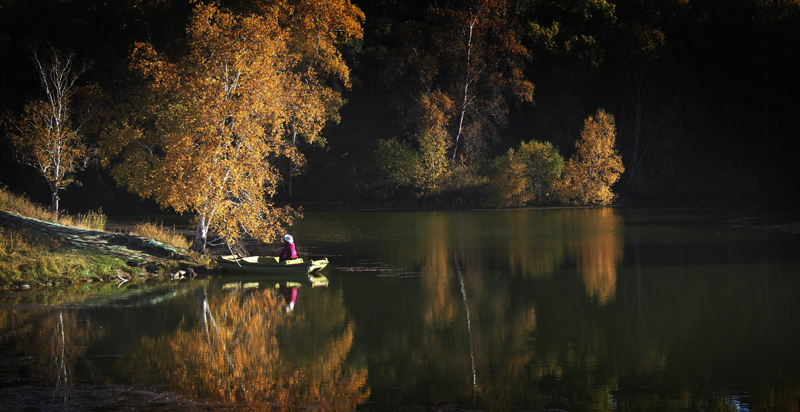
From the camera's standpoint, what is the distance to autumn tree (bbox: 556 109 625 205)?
54.6 m

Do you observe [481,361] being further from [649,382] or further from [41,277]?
[41,277]

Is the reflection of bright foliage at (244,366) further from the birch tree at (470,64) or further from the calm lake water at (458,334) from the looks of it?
the birch tree at (470,64)

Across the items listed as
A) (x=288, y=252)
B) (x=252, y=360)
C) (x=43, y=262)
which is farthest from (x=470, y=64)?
(x=252, y=360)

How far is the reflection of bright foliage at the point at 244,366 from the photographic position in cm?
1195

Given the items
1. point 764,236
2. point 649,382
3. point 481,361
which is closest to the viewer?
point 649,382

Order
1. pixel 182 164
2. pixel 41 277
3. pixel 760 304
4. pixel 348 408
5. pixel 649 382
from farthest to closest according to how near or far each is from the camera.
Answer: pixel 182 164
pixel 41 277
pixel 760 304
pixel 649 382
pixel 348 408

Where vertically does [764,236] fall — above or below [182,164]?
below

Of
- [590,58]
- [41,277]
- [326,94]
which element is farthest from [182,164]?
[590,58]

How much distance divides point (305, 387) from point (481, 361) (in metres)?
3.26

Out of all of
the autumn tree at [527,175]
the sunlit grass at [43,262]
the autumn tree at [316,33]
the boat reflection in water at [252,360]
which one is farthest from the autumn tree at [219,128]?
the autumn tree at [527,175]

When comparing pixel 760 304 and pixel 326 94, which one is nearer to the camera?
pixel 760 304

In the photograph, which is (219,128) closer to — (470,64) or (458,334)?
(458,334)

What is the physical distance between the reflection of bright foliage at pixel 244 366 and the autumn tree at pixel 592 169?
39448 millimetres

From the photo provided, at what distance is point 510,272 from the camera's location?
79.4ft
